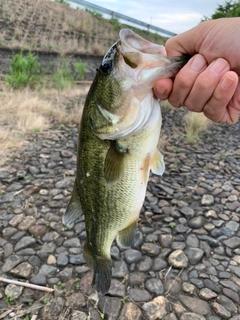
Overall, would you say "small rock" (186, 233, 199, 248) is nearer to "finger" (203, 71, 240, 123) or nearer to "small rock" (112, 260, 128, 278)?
"small rock" (112, 260, 128, 278)

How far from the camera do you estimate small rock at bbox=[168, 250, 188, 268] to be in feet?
10.5

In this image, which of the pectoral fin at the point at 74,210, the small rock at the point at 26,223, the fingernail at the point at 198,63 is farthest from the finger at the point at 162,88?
the small rock at the point at 26,223

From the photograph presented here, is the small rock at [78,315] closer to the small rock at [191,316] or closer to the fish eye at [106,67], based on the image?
the small rock at [191,316]

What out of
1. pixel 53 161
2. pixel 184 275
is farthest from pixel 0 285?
pixel 53 161

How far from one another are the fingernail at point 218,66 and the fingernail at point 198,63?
1.8 inches

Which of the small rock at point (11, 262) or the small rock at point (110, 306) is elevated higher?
the small rock at point (110, 306)

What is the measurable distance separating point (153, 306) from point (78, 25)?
17.9 m

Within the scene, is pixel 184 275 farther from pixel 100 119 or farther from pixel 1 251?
pixel 100 119

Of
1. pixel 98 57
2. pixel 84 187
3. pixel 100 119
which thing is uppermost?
pixel 100 119

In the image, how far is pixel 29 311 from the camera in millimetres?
2666

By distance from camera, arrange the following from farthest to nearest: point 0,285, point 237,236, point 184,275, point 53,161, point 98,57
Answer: point 98,57, point 53,161, point 237,236, point 184,275, point 0,285

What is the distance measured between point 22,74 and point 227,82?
7344 millimetres

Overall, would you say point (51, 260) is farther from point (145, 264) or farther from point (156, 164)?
point (156, 164)

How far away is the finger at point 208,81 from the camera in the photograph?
1702 mm
